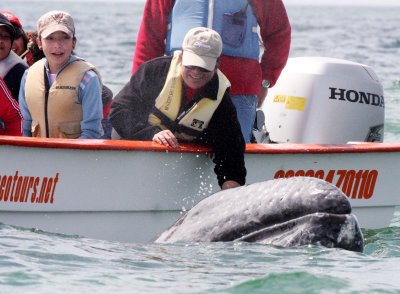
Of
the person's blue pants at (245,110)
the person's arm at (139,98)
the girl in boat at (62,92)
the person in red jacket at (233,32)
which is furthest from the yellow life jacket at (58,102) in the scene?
the person's blue pants at (245,110)

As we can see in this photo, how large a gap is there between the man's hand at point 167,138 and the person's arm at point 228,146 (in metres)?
0.27

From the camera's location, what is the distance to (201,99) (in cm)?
750

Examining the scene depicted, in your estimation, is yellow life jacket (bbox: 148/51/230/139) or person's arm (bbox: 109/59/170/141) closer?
yellow life jacket (bbox: 148/51/230/139)

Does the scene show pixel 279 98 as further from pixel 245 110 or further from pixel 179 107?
pixel 179 107

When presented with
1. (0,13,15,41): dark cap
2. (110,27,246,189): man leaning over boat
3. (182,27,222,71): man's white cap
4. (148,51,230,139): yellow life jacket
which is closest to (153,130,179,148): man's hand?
(110,27,246,189): man leaning over boat

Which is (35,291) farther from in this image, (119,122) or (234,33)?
(234,33)

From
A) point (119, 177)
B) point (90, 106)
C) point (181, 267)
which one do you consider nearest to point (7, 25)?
point (90, 106)

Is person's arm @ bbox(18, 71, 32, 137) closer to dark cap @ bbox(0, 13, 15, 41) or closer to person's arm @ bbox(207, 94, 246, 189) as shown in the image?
dark cap @ bbox(0, 13, 15, 41)

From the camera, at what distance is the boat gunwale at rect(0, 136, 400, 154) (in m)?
7.23

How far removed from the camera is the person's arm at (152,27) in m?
8.26

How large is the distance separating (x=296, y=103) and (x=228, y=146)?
6.30 feet

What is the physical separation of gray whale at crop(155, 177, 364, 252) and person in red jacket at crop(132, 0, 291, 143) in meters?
2.13

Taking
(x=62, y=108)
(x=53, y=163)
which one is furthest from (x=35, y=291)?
(x=62, y=108)

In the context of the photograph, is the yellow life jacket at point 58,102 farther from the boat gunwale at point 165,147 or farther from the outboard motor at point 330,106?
the outboard motor at point 330,106
